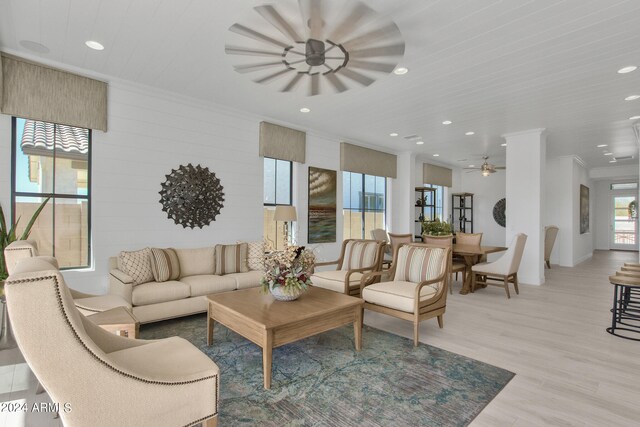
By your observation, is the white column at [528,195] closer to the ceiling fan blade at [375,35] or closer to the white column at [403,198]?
the white column at [403,198]

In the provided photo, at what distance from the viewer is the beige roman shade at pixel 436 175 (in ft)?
31.1

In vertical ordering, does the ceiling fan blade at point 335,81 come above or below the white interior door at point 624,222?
above

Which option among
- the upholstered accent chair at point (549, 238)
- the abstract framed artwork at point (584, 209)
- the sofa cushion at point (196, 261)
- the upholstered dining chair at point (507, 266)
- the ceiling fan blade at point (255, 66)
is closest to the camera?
the ceiling fan blade at point (255, 66)

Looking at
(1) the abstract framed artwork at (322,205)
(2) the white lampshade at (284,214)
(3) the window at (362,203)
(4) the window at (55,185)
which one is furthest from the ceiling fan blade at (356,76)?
(3) the window at (362,203)

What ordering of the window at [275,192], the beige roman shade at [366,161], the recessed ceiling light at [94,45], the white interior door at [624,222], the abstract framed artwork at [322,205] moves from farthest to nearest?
the white interior door at [624,222] → the beige roman shade at [366,161] → the abstract framed artwork at [322,205] → the window at [275,192] → the recessed ceiling light at [94,45]

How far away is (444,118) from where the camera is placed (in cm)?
555

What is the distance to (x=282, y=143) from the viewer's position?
592 centimetres

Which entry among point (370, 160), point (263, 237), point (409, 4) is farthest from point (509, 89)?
point (263, 237)

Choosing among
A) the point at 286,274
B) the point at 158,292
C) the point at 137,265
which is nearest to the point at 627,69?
the point at 286,274

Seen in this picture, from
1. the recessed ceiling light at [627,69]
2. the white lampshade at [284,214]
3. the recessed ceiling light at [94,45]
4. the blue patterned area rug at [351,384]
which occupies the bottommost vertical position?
the blue patterned area rug at [351,384]

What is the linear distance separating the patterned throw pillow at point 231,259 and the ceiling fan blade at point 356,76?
300 cm

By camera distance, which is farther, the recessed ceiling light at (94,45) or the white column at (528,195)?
the white column at (528,195)

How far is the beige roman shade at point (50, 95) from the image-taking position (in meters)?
3.43

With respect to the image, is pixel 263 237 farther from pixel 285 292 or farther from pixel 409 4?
pixel 409 4
